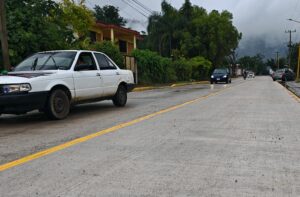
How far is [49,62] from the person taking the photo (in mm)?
11078

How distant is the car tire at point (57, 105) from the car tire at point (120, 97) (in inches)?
104

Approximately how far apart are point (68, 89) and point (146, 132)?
122 inches

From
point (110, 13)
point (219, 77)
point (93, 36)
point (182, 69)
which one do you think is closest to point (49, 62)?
point (93, 36)

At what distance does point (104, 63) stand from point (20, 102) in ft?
11.8

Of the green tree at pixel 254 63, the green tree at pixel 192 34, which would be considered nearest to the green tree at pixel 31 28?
the green tree at pixel 192 34

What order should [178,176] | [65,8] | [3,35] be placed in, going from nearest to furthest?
[178,176]
[3,35]
[65,8]

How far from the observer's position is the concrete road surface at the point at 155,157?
189 inches

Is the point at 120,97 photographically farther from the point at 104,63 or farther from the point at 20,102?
the point at 20,102

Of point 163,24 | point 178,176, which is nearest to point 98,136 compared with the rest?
point 178,176

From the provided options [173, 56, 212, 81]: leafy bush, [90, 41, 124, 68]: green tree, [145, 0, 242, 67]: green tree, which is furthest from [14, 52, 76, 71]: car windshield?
[145, 0, 242, 67]: green tree

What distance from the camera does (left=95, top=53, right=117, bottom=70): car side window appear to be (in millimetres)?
12338

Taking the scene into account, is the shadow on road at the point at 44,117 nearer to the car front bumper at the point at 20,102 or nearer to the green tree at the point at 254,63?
the car front bumper at the point at 20,102

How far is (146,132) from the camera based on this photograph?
27.6ft

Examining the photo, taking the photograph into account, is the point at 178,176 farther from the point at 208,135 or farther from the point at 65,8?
the point at 65,8
